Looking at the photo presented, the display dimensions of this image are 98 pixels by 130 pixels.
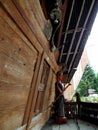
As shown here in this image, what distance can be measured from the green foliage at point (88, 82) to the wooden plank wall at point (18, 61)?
1973 centimetres

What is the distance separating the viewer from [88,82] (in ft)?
72.4

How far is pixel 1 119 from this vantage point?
4.48ft

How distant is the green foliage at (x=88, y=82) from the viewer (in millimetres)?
21312

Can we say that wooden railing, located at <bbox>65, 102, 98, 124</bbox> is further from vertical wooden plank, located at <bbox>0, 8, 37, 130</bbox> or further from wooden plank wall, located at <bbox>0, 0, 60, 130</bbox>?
vertical wooden plank, located at <bbox>0, 8, 37, 130</bbox>

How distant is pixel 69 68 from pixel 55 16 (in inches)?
143

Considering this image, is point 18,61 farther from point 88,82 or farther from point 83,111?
point 88,82

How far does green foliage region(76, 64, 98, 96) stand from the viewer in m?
21.3

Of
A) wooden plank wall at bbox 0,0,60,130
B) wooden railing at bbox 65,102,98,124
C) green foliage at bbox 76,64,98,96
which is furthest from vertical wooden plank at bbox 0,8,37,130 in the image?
green foliage at bbox 76,64,98,96

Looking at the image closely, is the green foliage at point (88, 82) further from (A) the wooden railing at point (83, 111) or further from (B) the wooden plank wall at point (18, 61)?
(B) the wooden plank wall at point (18, 61)

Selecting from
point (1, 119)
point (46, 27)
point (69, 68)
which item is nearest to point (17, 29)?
point (1, 119)

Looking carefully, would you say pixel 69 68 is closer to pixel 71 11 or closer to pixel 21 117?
pixel 71 11

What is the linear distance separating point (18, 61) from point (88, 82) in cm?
2179

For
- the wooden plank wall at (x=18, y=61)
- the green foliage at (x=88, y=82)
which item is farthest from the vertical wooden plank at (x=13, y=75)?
the green foliage at (x=88, y=82)

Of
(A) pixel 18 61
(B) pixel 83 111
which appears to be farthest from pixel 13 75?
(B) pixel 83 111
